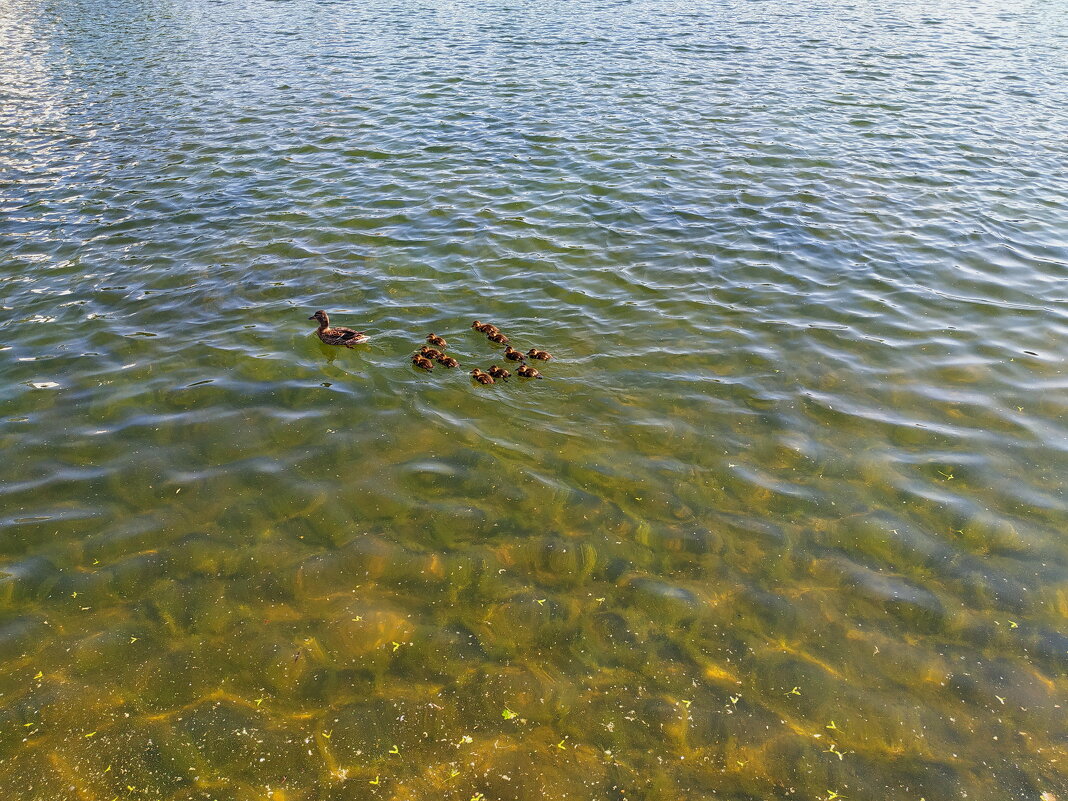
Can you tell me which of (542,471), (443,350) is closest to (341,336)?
(443,350)

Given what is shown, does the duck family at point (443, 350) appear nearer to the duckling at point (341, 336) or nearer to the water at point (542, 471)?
the duckling at point (341, 336)

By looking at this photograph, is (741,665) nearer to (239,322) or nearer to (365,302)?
(365,302)

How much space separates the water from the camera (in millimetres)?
6199

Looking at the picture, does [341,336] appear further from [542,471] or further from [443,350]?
[542,471]

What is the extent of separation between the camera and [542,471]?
893cm

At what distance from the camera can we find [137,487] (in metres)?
8.66

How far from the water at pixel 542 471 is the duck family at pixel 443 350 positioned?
24 centimetres

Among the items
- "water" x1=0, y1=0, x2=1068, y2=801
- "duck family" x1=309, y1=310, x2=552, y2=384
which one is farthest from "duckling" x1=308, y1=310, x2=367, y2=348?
"water" x1=0, y1=0, x2=1068, y2=801

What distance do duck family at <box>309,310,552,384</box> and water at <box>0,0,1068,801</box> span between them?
9.5 inches

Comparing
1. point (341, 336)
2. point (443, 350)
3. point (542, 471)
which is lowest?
point (542, 471)

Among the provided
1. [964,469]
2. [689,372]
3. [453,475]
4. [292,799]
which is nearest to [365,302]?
[453,475]

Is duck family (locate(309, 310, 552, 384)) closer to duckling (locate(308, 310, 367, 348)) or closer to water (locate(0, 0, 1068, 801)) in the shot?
duckling (locate(308, 310, 367, 348))

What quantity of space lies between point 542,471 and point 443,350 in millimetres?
3214

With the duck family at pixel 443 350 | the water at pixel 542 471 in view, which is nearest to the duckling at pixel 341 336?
the duck family at pixel 443 350
